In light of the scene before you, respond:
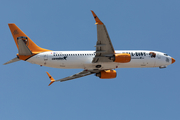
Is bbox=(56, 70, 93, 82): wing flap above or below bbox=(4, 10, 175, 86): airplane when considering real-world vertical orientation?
below

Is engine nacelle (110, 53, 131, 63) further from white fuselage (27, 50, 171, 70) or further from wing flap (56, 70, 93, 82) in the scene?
wing flap (56, 70, 93, 82)

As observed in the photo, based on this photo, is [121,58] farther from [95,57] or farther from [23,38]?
[23,38]

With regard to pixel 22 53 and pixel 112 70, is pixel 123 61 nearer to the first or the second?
pixel 112 70

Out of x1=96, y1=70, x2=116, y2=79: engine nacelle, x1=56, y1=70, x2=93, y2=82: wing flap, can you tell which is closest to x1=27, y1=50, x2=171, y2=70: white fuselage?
x1=96, y1=70, x2=116, y2=79: engine nacelle

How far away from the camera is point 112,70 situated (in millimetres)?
56312

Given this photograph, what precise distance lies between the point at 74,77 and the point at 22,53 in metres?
14.3

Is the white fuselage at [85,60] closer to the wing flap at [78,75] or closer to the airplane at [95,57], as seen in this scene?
the airplane at [95,57]

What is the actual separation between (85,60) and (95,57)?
267 cm

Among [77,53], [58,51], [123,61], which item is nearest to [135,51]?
[123,61]

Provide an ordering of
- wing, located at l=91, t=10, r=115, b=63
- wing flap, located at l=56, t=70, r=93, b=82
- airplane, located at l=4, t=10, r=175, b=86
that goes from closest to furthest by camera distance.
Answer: wing, located at l=91, t=10, r=115, b=63 → airplane, located at l=4, t=10, r=175, b=86 → wing flap, located at l=56, t=70, r=93, b=82

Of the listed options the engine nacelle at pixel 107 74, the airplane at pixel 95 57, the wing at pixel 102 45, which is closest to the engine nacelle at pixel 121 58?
the airplane at pixel 95 57

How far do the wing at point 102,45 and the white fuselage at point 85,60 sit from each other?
1790 mm

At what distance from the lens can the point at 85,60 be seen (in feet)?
168

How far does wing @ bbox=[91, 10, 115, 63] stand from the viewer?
42803 mm
